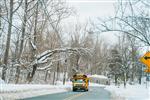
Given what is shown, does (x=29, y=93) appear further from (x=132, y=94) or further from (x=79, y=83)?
(x=79, y=83)

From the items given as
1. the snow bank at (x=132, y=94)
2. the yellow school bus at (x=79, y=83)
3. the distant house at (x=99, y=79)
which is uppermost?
the distant house at (x=99, y=79)

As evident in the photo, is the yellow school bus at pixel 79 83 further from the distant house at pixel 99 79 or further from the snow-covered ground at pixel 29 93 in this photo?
the distant house at pixel 99 79

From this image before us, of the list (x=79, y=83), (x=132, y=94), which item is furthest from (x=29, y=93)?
(x=79, y=83)

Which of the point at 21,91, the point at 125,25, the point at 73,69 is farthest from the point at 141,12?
the point at 73,69

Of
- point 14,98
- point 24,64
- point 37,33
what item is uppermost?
point 37,33

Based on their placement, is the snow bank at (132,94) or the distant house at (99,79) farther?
the distant house at (99,79)

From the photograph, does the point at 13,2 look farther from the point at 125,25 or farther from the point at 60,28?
the point at 60,28

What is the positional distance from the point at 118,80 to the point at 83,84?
6366 centimetres

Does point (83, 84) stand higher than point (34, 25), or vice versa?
point (34, 25)

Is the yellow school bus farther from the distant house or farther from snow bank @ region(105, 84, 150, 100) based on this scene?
the distant house

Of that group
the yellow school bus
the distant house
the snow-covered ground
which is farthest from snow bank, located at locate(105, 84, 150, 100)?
the distant house

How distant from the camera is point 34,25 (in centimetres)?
5547

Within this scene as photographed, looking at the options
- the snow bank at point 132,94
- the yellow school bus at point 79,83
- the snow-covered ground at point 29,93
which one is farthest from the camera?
the yellow school bus at point 79,83

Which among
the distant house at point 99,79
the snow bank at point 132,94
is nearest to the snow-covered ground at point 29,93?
the snow bank at point 132,94
